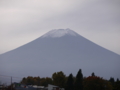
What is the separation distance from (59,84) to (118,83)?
11.4 meters

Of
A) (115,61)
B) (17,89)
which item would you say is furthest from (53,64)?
(17,89)

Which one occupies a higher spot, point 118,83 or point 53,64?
point 53,64

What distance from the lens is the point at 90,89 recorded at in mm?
41656

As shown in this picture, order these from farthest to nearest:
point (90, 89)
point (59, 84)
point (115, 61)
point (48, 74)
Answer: point (115, 61), point (48, 74), point (59, 84), point (90, 89)

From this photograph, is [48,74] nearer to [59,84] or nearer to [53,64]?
[53,64]

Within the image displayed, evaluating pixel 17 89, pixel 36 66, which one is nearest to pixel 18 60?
pixel 36 66

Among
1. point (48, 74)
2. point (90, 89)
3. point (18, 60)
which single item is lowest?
point (90, 89)

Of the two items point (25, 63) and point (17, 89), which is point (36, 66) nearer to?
point (25, 63)

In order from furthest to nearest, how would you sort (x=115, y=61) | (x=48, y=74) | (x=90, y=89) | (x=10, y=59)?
1. (x=115, y=61)
2. (x=10, y=59)
3. (x=48, y=74)
4. (x=90, y=89)

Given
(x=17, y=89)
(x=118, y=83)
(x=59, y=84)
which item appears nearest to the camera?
(x=17, y=89)

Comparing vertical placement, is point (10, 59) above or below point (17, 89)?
above

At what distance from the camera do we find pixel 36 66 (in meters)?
138

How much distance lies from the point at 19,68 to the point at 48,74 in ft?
55.2

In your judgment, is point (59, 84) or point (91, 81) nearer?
point (91, 81)
